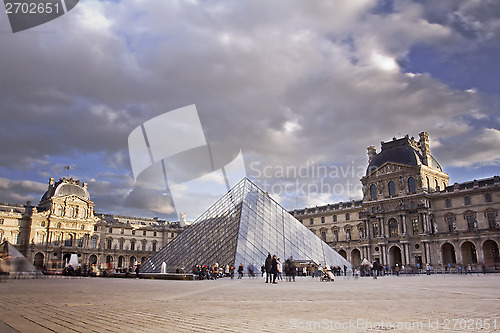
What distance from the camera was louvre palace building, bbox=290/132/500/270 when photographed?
45375mm

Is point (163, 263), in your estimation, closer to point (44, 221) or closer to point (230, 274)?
point (230, 274)

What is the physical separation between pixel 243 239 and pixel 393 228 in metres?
36.2

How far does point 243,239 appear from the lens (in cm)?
2134

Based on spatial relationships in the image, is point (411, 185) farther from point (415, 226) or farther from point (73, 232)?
point (73, 232)

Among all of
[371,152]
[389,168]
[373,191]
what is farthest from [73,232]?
[389,168]

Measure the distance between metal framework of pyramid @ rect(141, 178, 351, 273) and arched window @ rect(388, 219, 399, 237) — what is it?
2746 cm

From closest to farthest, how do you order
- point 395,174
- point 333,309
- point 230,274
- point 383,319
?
point 383,319
point 333,309
point 230,274
point 395,174

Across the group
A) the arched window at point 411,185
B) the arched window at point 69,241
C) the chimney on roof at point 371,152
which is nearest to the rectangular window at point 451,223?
the arched window at point 411,185

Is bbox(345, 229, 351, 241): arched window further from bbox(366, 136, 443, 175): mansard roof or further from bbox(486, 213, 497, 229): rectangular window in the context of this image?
bbox(486, 213, 497, 229): rectangular window

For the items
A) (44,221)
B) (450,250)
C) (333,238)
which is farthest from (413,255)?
(44,221)

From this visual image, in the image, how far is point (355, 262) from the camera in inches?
2247

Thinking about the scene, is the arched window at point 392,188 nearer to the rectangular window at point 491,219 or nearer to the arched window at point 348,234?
the arched window at point 348,234

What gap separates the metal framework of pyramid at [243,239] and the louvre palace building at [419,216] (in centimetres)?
2641

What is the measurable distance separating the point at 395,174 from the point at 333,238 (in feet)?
50.3
